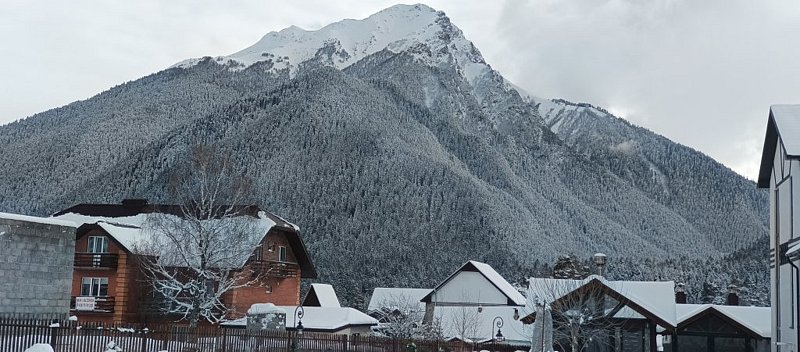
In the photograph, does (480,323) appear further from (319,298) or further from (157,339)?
(157,339)

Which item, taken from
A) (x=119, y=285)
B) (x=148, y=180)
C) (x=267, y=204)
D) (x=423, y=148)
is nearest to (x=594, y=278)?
(x=119, y=285)

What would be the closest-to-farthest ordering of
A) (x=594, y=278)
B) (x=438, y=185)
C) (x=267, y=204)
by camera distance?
(x=594, y=278) < (x=267, y=204) < (x=438, y=185)

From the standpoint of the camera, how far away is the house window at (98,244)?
45562 millimetres

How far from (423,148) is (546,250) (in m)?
33.6

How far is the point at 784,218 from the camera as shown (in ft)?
107

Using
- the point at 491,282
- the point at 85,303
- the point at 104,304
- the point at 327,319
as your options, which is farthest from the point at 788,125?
the point at 491,282

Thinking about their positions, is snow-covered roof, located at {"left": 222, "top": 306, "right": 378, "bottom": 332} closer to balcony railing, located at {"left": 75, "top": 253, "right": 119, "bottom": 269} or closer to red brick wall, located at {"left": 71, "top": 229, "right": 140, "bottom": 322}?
red brick wall, located at {"left": 71, "top": 229, "right": 140, "bottom": 322}

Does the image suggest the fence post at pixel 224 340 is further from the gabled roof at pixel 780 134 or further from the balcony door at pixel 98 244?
the balcony door at pixel 98 244

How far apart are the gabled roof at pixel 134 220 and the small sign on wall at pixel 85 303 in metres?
2.81

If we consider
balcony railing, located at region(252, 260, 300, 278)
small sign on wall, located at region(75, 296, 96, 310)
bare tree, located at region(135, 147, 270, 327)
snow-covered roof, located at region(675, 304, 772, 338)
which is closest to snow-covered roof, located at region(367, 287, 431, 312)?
balcony railing, located at region(252, 260, 300, 278)

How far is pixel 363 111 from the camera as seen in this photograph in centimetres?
18312

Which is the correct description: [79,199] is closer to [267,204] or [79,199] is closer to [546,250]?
[267,204]

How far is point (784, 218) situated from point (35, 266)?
25026 millimetres

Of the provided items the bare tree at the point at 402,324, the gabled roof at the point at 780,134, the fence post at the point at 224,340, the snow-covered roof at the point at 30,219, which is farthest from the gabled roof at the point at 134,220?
the gabled roof at the point at 780,134
